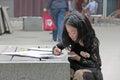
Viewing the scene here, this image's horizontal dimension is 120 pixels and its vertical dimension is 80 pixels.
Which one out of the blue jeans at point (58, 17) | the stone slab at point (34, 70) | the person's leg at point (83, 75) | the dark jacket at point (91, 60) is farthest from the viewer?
the blue jeans at point (58, 17)

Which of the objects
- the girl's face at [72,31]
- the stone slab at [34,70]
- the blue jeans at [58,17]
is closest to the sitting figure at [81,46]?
the girl's face at [72,31]

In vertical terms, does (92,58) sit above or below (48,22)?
above

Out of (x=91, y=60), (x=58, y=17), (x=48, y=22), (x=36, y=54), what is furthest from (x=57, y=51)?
(x=48, y=22)

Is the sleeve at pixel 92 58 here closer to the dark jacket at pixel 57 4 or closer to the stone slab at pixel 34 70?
the stone slab at pixel 34 70

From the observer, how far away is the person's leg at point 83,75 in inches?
171

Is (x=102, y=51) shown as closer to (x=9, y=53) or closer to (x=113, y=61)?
(x=113, y=61)

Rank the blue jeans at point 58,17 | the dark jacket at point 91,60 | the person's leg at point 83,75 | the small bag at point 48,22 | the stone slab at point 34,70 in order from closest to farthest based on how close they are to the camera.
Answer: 1. the stone slab at point 34,70
2. the person's leg at point 83,75
3. the dark jacket at point 91,60
4. the blue jeans at point 58,17
5. the small bag at point 48,22

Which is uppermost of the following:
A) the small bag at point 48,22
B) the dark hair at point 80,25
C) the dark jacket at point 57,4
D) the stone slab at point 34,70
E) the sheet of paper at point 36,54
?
the dark hair at point 80,25

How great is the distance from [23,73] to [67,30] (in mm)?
668

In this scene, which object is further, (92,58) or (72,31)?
(92,58)

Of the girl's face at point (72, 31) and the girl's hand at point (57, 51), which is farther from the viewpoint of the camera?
the girl's hand at point (57, 51)

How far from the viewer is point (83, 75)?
4344mm

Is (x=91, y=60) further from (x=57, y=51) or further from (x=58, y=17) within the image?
(x=58, y=17)

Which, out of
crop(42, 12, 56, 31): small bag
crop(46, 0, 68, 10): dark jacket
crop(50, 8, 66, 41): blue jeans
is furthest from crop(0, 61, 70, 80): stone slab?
crop(42, 12, 56, 31): small bag
